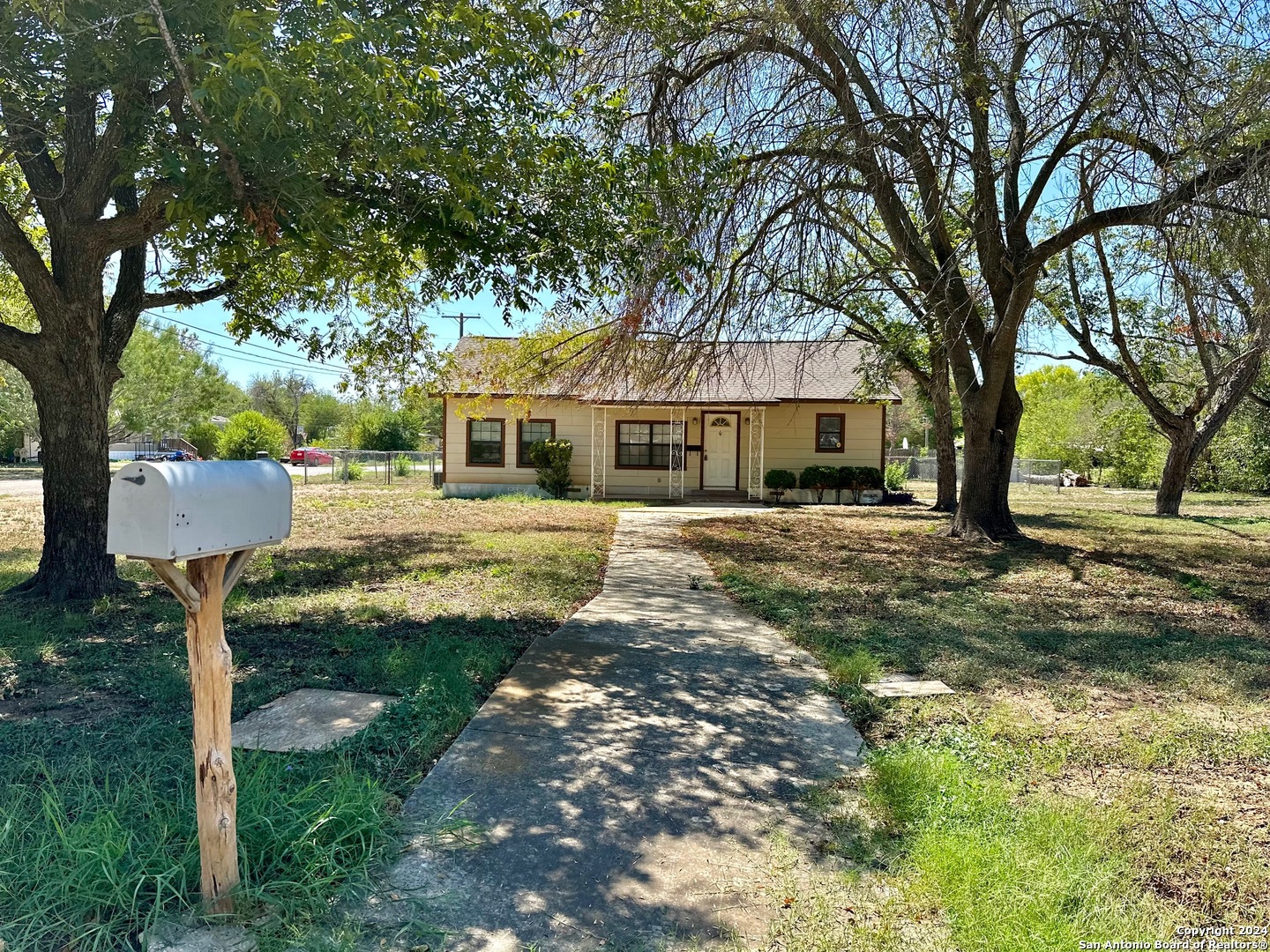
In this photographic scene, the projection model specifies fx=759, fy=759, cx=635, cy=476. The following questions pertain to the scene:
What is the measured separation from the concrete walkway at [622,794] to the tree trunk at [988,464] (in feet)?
24.6

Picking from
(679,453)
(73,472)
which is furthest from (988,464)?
(73,472)

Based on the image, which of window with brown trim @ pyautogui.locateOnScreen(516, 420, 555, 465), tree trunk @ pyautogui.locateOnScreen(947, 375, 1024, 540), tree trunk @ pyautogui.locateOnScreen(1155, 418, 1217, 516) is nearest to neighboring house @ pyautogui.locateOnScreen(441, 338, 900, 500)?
window with brown trim @ pyautogui.locateOnScreen(516, 420, 555, 465)

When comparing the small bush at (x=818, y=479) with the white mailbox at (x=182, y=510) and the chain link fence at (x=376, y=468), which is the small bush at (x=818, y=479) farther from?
the white mailbox at (x=182, y=510)

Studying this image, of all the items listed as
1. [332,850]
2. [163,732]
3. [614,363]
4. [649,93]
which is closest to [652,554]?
[614,363]

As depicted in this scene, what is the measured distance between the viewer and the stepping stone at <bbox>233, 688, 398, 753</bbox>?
12.4ft

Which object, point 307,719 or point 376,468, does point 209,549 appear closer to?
point 307,719

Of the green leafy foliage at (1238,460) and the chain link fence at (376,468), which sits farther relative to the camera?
the green leafy foliage at (1238,460)

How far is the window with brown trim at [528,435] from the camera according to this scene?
21109 mm

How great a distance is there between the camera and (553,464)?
2033 centimetres

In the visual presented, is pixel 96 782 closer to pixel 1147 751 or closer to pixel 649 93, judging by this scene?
pixel 1147 751

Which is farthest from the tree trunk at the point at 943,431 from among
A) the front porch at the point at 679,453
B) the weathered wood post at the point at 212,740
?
the weathered wood post at the point at 212,740

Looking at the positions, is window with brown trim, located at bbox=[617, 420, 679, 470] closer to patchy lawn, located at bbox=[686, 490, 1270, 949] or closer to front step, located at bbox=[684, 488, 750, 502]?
front step, located at bbox=[684, 488, 750, 502]

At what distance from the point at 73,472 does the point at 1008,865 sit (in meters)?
7.80

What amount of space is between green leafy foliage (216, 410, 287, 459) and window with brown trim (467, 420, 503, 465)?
1954cm
